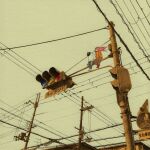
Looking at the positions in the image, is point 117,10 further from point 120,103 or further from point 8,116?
point 8,116

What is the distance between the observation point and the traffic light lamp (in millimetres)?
7301

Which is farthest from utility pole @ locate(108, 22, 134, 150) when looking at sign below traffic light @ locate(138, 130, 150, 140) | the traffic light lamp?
sign below traffic light @ locate(138, 130, 150, 140)

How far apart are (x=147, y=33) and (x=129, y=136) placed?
13.7 feet

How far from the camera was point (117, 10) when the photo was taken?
8.70 metres

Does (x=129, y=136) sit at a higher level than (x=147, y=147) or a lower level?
lower

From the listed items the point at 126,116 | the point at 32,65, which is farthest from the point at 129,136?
the point at 32,65

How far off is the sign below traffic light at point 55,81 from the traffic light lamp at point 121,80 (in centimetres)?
202

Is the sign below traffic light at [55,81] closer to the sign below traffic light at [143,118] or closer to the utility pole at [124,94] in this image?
the utility pole at [124,94]

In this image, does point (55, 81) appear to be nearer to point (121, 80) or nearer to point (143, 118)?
point (121, 80)

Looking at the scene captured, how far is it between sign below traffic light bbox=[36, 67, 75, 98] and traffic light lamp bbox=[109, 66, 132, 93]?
2016mm

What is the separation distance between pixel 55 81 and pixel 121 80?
264 cm

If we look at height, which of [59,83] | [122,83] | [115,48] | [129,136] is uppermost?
[115,48]

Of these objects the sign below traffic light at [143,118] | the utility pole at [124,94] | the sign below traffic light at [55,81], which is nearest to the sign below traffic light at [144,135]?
the sign below traffic light at [143,118]

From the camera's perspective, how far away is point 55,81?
29.6 feet
